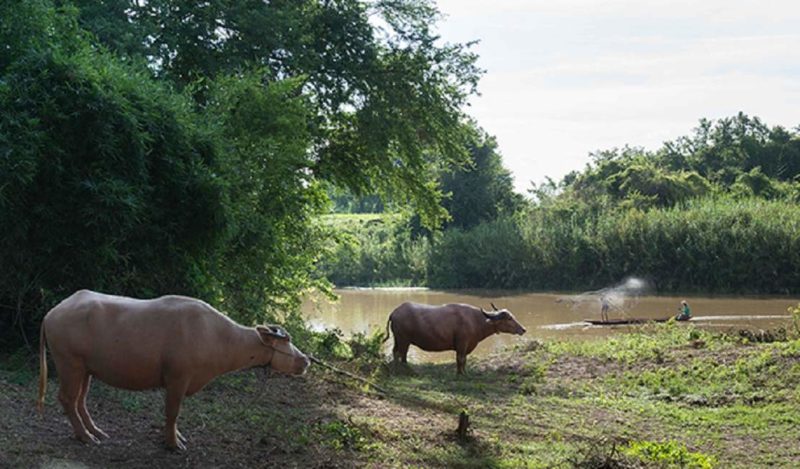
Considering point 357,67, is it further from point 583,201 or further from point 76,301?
point 583,201

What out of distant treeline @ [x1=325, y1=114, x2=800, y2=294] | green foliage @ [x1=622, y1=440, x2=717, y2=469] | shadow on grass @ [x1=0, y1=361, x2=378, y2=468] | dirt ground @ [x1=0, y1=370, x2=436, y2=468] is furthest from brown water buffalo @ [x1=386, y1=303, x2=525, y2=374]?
distant treeline @ [x1=325, y1=114, x2=800, y2=294]

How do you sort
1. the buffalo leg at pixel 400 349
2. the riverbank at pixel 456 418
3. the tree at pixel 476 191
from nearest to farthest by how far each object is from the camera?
the riverbank at pixel 456 418 → the buffalo leg at pixel 400 349 → the tree at pixel 476 191

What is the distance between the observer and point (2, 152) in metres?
8.97

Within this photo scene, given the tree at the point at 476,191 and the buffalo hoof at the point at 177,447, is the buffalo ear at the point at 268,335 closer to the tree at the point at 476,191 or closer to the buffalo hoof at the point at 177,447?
the buffalo hoof at the point at 177,447

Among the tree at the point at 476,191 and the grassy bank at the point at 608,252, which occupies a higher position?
the tree at the point at 476,191

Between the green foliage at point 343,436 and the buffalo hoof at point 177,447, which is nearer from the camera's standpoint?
the buffalo hoof at point 177,447

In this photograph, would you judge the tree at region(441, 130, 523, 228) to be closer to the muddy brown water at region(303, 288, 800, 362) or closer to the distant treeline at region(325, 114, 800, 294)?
the distant treeline at region(325, 114, 800, 294)

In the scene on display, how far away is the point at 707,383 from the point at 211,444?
30.5 ft

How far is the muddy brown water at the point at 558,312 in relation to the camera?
88.0ft

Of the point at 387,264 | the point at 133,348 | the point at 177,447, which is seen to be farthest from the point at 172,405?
the point at 387,264

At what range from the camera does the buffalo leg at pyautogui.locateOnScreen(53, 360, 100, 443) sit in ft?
23.2

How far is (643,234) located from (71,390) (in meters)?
38.7

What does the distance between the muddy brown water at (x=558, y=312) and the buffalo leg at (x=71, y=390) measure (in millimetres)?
14517

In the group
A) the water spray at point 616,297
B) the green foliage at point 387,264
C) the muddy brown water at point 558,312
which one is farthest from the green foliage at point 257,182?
the green foliage at point 387,264
